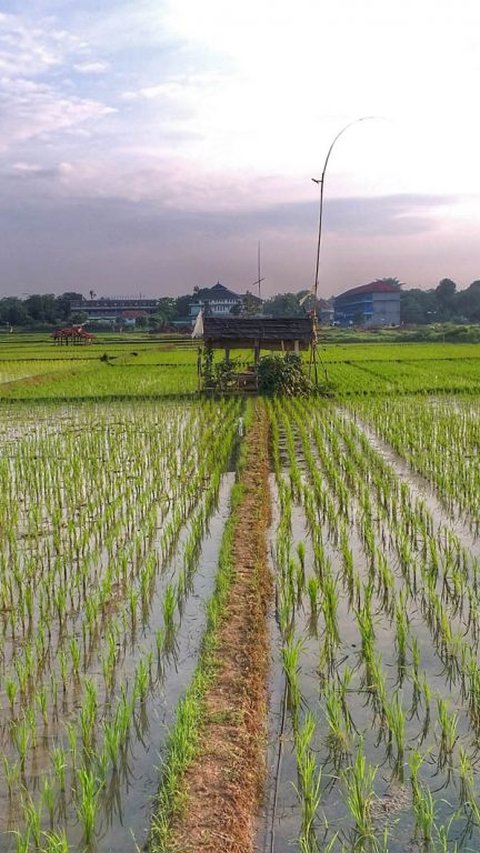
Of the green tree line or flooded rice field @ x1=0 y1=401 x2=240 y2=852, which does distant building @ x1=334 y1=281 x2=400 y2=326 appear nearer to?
the green tree line

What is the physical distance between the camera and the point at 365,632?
3562mm

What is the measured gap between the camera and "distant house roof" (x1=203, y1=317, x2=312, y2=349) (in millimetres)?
15414

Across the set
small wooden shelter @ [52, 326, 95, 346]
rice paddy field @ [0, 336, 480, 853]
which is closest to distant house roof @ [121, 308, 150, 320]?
small wooden shelter @ [52, 326, 95, 346]

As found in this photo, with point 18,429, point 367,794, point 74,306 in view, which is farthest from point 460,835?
point 74,306

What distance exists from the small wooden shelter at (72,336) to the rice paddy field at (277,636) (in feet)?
93.7

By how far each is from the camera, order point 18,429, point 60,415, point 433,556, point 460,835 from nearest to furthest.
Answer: point 460,835 < point 433,556 < point 18,429 < point 60,415

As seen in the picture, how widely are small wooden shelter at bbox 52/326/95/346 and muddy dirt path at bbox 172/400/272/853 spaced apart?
33473mm

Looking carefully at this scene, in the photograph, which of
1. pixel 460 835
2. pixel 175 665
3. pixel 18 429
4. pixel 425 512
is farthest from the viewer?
pixel 18 429

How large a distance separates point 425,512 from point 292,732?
3.34 meters

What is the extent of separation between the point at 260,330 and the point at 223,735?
42.4 ft

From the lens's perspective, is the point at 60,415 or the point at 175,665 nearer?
the point at 175,665

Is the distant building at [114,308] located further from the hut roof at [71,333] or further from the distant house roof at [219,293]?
the hut roof at [71,333]

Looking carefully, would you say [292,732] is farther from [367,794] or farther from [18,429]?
[18,429]

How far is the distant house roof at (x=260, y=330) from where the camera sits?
50.6 ft
